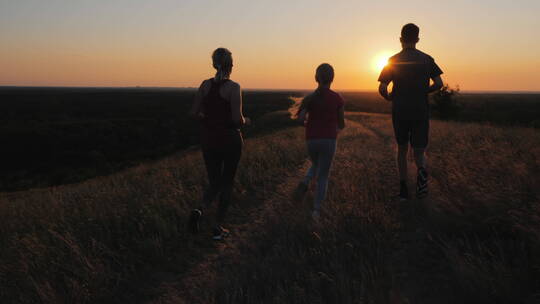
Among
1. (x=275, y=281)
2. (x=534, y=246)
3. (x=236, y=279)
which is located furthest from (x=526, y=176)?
(x=236, y=279)

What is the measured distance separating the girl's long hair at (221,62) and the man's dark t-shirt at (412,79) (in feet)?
7.20

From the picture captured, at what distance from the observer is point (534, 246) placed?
259cm

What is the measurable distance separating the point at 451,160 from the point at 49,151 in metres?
45.9

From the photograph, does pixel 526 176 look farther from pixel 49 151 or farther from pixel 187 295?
pixel 49 151

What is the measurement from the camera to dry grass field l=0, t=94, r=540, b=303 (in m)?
2.56

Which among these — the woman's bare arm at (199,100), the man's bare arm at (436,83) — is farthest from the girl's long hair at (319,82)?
the man's bare arm at (436,83)

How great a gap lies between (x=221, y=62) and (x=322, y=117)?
1.32 m

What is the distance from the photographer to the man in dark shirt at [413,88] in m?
4.37

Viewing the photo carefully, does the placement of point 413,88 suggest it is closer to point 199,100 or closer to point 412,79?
point 412,79

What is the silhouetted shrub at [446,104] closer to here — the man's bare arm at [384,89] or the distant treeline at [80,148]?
the distant treeline at [80,148]

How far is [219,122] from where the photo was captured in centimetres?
378

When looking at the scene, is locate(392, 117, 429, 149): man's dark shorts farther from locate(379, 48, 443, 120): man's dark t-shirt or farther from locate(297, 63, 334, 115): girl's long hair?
locate(297, 63, 334, 115): girl's long hair

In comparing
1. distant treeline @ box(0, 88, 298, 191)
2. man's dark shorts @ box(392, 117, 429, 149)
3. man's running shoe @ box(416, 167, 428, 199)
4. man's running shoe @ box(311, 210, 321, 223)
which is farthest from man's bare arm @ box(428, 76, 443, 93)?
distant treeline @ box(0, 88, 298, 191)

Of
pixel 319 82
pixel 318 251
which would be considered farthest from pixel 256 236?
pixel 319 82
